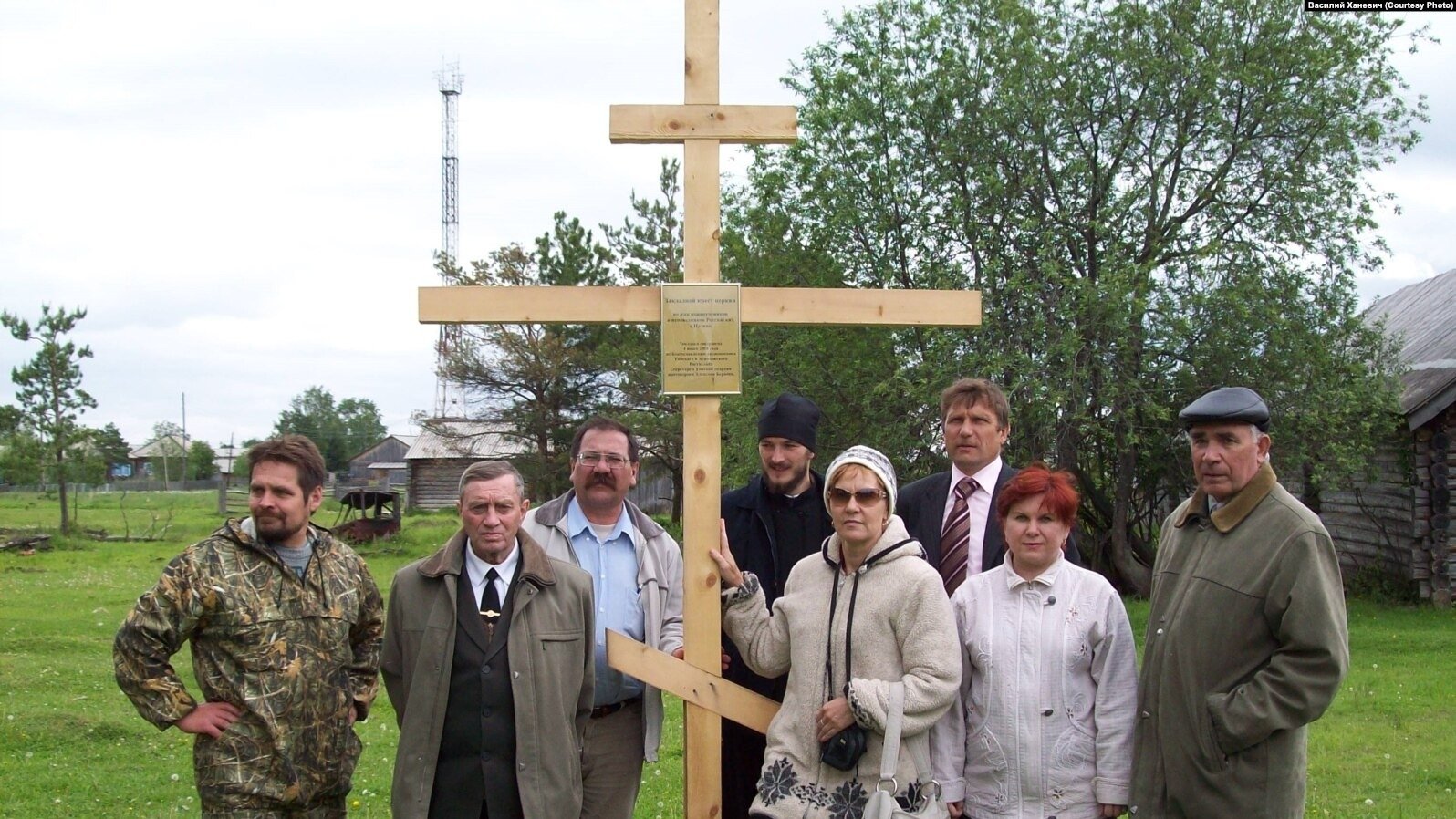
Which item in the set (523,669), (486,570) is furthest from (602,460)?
(523,669)

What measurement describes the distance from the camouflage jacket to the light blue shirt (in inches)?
33.7

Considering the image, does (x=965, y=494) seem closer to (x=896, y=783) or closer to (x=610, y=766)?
(x=896, y=783)

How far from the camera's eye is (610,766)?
4051 mm

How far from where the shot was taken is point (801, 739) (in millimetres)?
3520

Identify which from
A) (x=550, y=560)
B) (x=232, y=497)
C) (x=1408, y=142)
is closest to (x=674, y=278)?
(x=1408, y=142)

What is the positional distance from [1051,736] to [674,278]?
93.2ft

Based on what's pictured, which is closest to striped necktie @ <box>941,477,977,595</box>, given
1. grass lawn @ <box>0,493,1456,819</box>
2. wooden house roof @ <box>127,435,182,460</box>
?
grass lawn @ <box>0,493,1456,819</box>

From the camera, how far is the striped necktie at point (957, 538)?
4.12 metres

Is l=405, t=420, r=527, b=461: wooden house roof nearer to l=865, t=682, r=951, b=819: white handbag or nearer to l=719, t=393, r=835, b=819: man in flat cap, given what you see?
l=719, t=393, r=835, b=819: man in flat cap

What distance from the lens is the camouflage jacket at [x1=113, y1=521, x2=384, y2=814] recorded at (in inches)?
137

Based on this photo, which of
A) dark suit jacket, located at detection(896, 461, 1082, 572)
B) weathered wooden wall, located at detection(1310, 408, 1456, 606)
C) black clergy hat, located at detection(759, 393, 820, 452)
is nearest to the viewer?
dark suit jacket, located at detection(896, 461, 1082, 572)

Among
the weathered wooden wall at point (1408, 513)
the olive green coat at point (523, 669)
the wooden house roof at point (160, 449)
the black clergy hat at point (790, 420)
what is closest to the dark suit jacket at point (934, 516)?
the black clergy hat at point (790, 420)

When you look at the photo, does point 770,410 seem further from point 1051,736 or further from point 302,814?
point 302,814

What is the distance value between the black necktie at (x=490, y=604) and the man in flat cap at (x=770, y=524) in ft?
2.93
